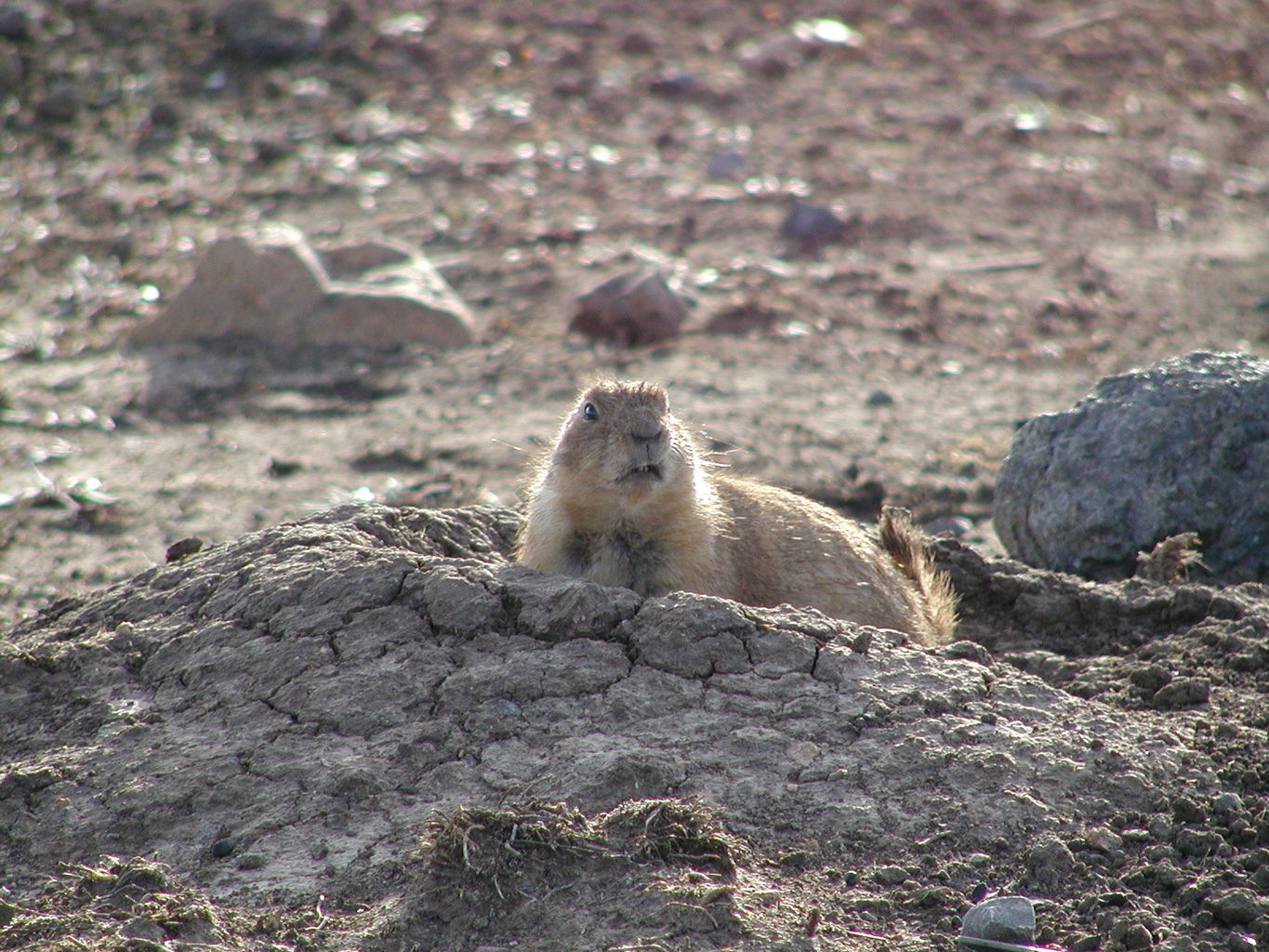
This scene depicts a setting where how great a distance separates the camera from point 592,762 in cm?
370

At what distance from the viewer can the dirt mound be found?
3.32 m

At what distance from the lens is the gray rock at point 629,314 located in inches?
361

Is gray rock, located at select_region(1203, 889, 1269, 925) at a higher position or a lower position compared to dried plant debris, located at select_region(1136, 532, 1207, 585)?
higher

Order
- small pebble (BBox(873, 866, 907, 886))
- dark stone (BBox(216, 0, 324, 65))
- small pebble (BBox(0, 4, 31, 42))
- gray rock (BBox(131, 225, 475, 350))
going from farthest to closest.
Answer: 1. dark stone (BBox(216, 0, 324, 65))
2. small pebble (BBox(0, 4, 31, 42))
3. gray rock (BBox(131, 225, 475, 350))
4. small pebble (BBox(873, 866, 907, 886))

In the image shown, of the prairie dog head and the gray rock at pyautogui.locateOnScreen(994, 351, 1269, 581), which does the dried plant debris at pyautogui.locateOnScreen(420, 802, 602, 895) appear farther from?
the gray rock at pyautogui.locateOnScreen(994, 351, 1269, 581)

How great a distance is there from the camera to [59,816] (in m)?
3.75

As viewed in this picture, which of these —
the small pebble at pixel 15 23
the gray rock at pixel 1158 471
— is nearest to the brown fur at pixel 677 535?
the gray rock at pixel 1158 471

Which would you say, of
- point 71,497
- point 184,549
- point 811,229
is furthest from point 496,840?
point 811,229

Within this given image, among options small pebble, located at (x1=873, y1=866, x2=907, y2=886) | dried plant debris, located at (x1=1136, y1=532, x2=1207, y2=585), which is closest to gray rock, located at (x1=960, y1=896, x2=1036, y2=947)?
small pebble, located at (x1=873, y1=866, x2=907, y2=886)

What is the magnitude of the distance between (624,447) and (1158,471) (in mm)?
2404

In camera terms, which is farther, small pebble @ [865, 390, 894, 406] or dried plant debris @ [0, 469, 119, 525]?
small pebble @ [865, 390, 894, 406]

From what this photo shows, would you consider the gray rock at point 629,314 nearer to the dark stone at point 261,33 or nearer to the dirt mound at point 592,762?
the dirt mound at point 592,762

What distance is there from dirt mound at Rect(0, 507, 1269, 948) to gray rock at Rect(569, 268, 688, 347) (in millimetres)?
4540

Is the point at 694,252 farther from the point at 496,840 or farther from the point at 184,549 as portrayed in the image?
the point at 496,840
